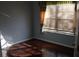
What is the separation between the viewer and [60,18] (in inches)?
64.2

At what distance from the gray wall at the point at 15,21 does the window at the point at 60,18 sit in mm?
254

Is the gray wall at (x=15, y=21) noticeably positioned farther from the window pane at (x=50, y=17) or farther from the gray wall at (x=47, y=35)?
→ the window pane at (x=50, y=17)

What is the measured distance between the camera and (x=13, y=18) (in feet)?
5.41

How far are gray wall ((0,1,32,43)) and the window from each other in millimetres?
254

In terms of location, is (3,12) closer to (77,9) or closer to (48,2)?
(48,2)

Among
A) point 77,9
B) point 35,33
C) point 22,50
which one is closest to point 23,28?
point 35,33

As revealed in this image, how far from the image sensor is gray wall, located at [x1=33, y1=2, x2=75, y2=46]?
5.36 ft

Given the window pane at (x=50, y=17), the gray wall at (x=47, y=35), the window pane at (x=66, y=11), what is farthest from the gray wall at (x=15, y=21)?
the window pane at (x=66, y=11)

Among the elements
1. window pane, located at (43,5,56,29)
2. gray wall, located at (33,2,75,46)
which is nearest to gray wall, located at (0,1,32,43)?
gray wall, located at (33,2,75,46)

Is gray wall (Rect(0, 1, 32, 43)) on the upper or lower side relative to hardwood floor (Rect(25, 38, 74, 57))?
upper

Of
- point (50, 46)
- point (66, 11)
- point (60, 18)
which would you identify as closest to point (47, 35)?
point (50, 46)

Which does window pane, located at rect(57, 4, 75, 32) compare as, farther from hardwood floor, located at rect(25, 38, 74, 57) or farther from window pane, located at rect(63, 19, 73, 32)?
hardwood floor, located at rect(25, 38, 74, 57)

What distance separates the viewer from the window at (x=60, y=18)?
1599mm

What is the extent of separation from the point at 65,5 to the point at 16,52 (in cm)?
94
